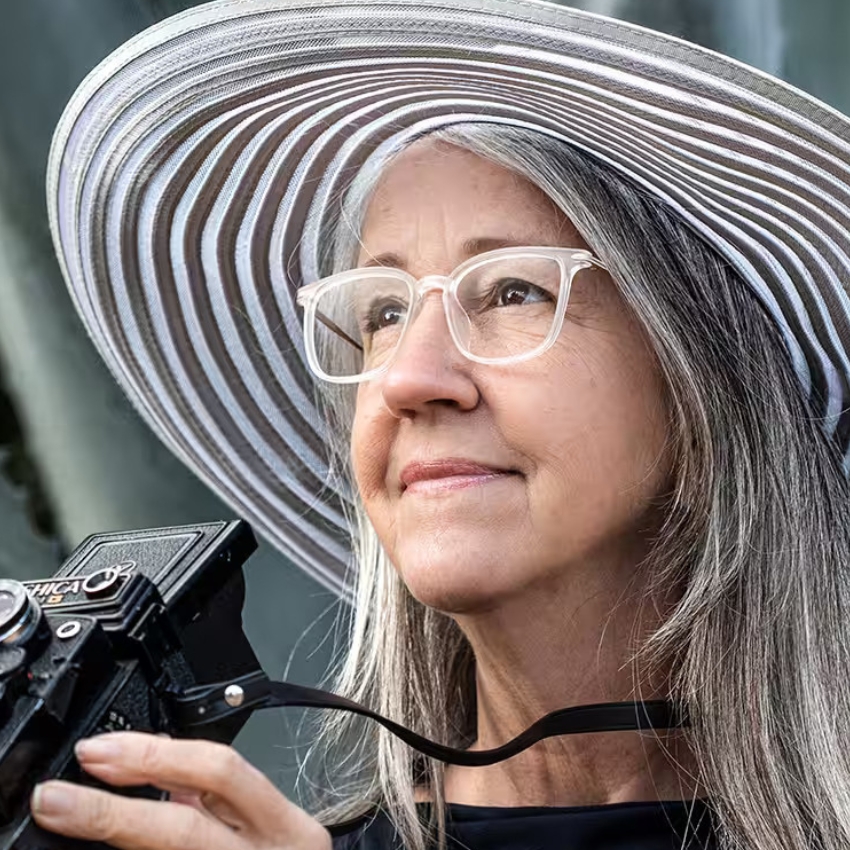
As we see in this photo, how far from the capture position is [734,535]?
1183mm

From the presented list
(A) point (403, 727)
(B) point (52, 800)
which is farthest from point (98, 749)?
(A) point (403, 727)

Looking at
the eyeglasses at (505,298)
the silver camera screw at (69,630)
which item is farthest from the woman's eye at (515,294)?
the silver camera screw at (69,630)

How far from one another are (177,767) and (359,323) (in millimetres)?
667

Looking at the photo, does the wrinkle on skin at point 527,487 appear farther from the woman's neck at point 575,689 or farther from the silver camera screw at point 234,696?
the silver camera screw at point 234,696

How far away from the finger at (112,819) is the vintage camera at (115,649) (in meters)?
0.02

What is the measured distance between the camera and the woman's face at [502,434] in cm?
108

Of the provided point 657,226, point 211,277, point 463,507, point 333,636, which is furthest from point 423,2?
point 333,636

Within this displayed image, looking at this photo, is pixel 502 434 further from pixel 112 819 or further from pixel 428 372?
pixel 112 819

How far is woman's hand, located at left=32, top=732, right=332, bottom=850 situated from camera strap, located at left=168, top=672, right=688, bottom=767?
0.07 meters

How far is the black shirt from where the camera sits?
111 centimetres

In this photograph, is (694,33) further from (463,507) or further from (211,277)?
(211,277)

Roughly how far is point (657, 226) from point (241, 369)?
579 mm

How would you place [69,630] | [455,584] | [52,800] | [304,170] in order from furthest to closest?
[304,170] → [455,584] → [69,630] → [52,800]

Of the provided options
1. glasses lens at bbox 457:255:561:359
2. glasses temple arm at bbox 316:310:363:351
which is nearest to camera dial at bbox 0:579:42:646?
glasses lens at bbox 457:255:561:359
